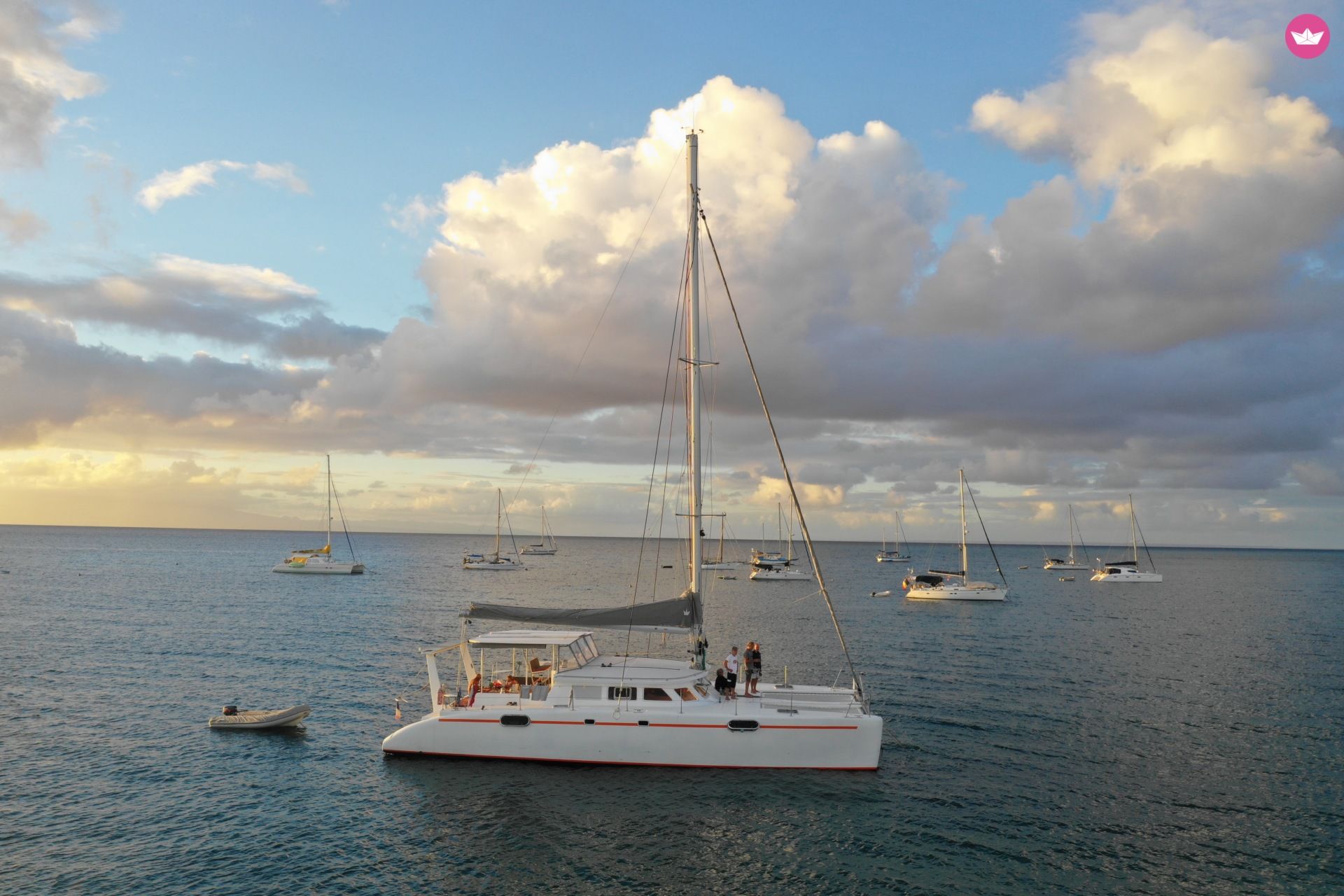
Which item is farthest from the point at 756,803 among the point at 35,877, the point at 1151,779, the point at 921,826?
the point at 35,877

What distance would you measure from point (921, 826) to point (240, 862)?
1706cm

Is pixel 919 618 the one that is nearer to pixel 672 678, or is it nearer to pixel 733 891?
pixel 672 678

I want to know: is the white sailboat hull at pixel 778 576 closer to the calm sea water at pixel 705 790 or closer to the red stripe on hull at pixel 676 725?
the calm sea water at pixel 705 790

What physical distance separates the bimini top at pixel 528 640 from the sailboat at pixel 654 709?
53 millimetres

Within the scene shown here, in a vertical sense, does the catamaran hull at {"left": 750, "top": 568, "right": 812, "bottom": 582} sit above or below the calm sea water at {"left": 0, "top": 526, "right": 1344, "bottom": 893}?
below

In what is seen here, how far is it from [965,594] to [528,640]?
71.0 meters

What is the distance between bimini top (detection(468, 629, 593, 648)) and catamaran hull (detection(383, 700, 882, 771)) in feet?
6.71

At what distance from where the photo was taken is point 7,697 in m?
36.8

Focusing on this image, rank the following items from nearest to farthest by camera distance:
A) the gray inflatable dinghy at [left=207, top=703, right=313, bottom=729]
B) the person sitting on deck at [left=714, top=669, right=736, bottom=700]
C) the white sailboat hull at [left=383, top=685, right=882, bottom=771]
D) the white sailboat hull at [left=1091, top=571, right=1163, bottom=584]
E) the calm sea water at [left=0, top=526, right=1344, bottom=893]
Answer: the calm sea water at [left=0, top=526, right=1344, bottom=893]
the white sailboat hull at [left=383, top=685, right=882, bottom=771]
the person sitting on deck at [left=714, top=669, right=736, bottom=700]
the gray inflatable dinghy at [left=207, top=703, right=313, bottom=729]
the white sailboat hull at [left=1091, top=571, right=1163, bottom=584]

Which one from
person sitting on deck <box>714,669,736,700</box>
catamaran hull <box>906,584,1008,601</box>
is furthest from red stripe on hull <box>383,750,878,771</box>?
catamaran hull <box>906,584,1008,601</box>

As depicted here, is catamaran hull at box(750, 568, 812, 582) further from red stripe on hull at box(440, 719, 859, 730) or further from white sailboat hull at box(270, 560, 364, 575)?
red stripe on hull at box(440, 719, 859, 730)

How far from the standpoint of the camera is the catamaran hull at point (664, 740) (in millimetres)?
25672

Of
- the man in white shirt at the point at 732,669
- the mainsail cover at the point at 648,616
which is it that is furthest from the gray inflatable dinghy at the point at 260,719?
the man in white shirt at the point at 732,669

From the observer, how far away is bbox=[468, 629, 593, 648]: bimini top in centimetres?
2717
